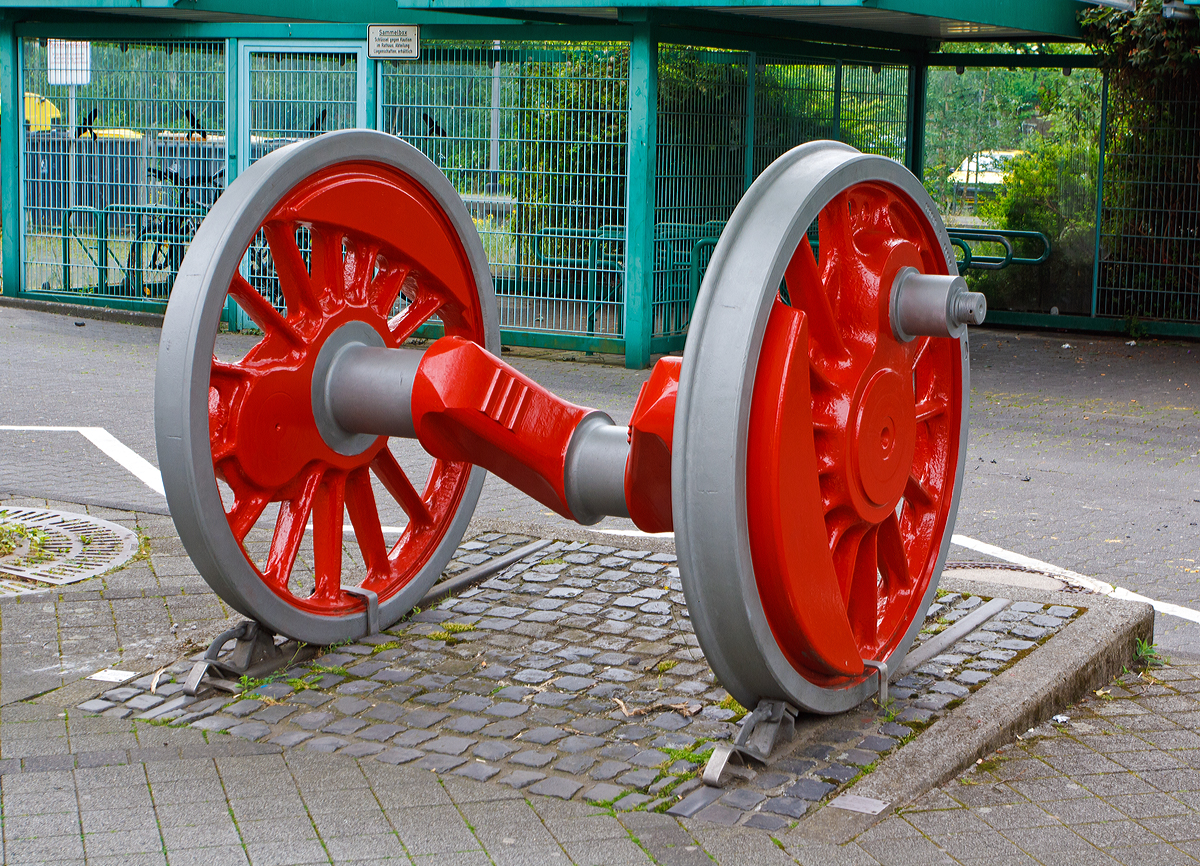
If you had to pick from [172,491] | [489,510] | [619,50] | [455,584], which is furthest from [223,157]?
[172,491]

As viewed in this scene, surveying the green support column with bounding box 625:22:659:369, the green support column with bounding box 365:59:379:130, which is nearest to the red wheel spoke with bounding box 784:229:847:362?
the green support column with bounding box 625:22:659:369

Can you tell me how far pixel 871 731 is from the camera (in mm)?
4223

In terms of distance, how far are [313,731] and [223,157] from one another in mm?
10863

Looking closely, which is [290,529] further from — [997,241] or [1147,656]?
[997,241]

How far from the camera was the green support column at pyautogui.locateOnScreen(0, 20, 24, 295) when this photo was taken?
1501 centimetres

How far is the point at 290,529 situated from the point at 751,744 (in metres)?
1.70

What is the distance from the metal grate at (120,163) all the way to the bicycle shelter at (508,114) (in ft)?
0.08

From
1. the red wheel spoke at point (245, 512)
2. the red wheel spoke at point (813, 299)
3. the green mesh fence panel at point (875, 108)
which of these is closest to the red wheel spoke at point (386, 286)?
→ the red wheel spoke at point (245, 512)

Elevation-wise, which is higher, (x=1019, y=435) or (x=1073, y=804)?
(x=1019, y=435)

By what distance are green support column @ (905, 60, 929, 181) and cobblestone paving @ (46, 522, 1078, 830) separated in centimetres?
1123

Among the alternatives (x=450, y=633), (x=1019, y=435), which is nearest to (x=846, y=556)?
(x=450, y=633)

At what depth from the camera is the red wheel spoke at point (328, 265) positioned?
4.69m

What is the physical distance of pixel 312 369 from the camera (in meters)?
4.62

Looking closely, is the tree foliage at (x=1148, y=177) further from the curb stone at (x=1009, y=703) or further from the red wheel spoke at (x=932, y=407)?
the red wheel spoke at (x=932, y=407)
